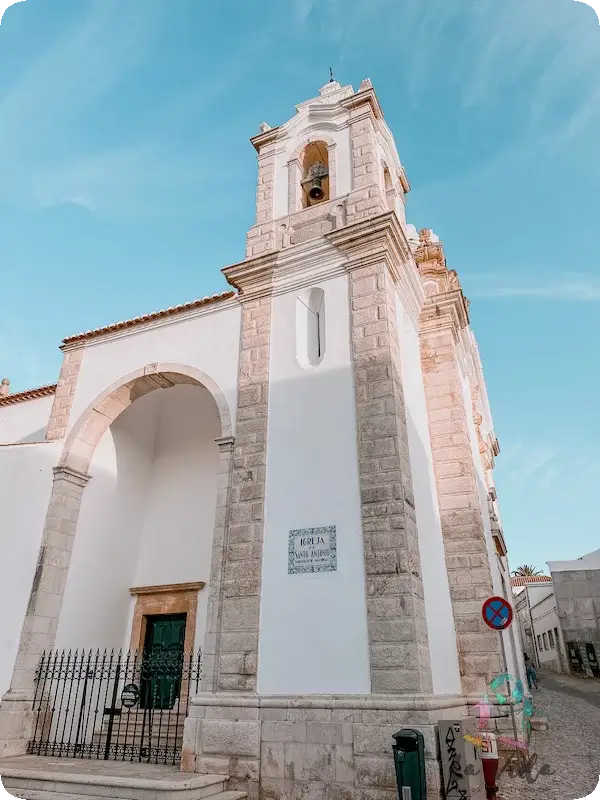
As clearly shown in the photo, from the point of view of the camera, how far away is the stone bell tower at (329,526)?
5434 millimetres

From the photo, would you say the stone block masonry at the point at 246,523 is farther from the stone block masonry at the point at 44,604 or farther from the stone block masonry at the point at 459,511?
the stone block masonry at the point at 44,604

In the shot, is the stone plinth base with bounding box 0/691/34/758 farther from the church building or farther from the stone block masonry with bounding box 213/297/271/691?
the stone block masonry with bounding box 213/297/271/691

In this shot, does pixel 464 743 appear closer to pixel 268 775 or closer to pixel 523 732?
pixel 268 775

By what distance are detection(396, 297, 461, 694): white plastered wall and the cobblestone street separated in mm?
1117

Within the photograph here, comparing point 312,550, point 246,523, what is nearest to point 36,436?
point 246,523

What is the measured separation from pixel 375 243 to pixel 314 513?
3803 mm

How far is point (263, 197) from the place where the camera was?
9.69 meters

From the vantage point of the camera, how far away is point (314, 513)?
6512 millimetres

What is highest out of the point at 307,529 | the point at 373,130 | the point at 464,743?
the point at 373,130

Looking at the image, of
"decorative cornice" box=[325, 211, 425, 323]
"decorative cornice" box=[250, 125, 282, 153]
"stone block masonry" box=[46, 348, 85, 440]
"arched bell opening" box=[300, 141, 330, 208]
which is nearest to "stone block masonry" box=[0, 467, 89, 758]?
"stone block masonry" box=[46, 348, 85, 440]

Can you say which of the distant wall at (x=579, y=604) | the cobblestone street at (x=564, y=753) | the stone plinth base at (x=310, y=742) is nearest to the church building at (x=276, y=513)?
the stone plinth base at (x=310, y=742)

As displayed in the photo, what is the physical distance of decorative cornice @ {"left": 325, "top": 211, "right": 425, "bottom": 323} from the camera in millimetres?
7684

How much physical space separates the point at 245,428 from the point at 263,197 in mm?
4481

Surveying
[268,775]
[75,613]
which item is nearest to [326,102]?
[75,613]
